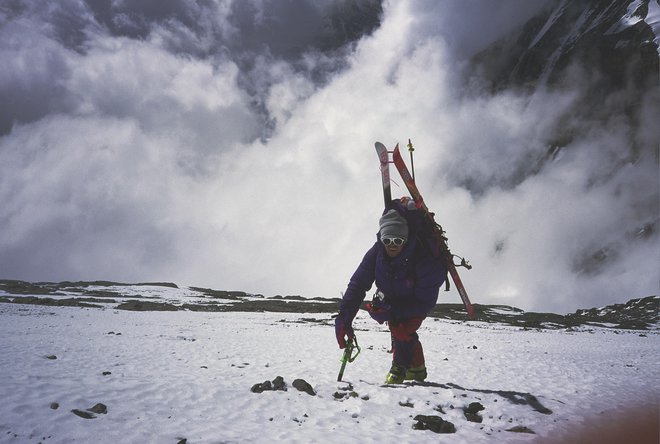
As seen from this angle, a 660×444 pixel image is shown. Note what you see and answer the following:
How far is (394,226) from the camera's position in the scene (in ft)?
16.4

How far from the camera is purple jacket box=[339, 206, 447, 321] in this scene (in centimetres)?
512

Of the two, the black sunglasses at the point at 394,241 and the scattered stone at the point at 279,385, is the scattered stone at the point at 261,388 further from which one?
the black sunglasses at the point at 394,241

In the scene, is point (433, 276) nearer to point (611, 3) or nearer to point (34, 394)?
point (34, 394)

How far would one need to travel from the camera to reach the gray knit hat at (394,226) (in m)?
4.98

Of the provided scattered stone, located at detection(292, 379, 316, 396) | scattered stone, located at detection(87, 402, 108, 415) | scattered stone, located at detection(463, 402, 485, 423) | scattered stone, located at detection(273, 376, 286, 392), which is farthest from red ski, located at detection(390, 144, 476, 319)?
scattered stone, located at detection(87, 402, 108, 415)

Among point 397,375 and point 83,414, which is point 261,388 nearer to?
point 397,375

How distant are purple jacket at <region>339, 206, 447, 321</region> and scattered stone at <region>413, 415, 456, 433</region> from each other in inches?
54.3

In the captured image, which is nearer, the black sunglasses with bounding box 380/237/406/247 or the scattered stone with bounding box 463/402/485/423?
the scattered stone with bounding box 463/402/485/423

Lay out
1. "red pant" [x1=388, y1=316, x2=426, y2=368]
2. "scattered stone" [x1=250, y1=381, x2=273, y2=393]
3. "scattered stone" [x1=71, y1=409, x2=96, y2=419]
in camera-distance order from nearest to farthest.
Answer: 1. "scattered stone" [x1=71, y1=409, x2=96, y2=419]
2. "red pant" [x1=388, y1=316, x2=426, y2=368]
3. "scattered stone" [x1=250, y1=381, x2=273, y2=393]

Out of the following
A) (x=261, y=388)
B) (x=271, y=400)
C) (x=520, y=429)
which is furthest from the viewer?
(x=261, y=388)

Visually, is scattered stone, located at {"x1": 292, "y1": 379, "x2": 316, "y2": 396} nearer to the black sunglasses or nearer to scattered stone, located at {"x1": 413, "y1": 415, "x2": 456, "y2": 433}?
scattered stone, located at {"x1": 413, "y1": 415, "x2": 456, "y2": 433}

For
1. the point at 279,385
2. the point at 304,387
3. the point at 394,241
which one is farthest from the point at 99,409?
the point at 394,241

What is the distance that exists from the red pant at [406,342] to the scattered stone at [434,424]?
1.17 meters

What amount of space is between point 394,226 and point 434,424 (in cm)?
263
